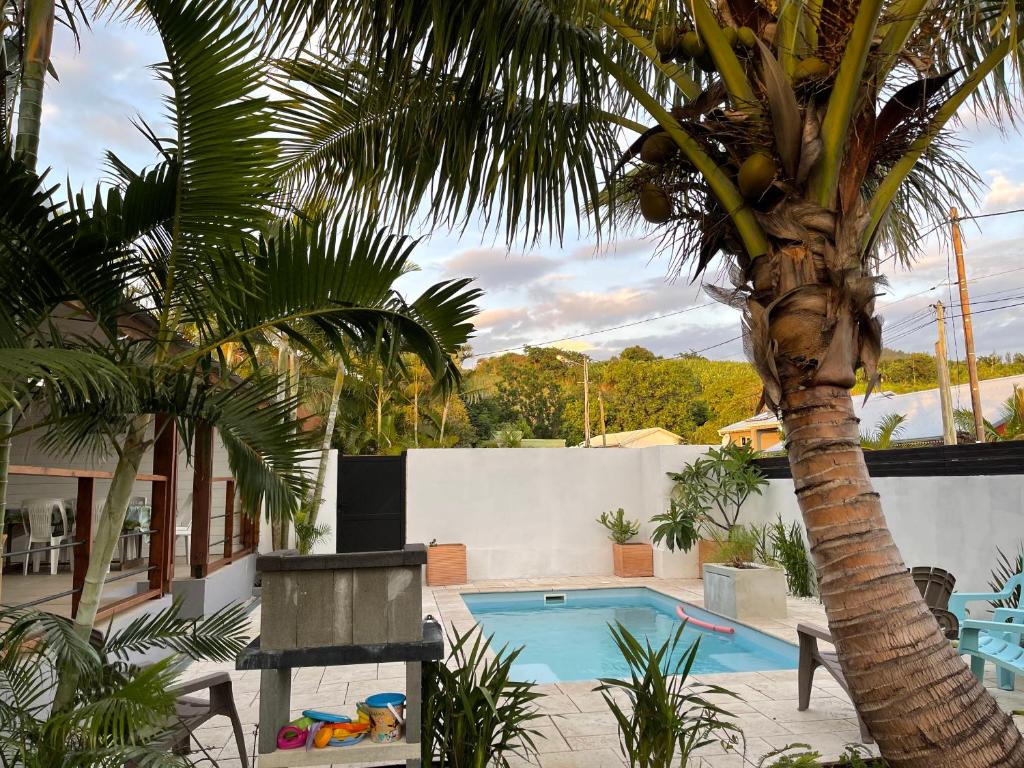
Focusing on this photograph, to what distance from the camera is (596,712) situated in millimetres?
4734

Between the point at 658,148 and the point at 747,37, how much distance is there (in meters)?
0.51

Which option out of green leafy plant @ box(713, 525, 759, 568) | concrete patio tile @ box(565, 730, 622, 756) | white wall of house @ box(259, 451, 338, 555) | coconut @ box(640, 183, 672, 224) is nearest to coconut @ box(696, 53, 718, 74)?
coconut @ box(640, 183, 672, 224)

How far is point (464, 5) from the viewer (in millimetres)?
2832

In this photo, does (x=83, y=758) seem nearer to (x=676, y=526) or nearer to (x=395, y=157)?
(x=395, y=157)

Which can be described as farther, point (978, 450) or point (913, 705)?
point (978, 450)

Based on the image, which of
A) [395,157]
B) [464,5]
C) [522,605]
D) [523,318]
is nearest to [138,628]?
[395,157]

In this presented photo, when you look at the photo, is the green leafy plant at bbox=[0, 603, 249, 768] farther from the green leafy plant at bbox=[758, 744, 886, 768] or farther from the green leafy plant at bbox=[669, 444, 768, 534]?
the green leafy plant at bbox=[669, 444, 768, 534]

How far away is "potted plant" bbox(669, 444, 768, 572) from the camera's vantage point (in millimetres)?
10648

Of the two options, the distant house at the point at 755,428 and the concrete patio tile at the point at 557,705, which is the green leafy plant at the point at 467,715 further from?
the distant house at the point at 755,428

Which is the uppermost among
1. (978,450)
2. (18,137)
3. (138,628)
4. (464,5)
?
(464,5)

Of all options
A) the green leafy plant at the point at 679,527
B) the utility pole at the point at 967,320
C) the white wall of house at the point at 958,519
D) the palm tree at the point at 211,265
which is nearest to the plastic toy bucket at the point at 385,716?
the palm tree at the point at 211,265

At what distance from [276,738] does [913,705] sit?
2.50 meters

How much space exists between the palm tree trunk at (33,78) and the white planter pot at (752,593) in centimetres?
774

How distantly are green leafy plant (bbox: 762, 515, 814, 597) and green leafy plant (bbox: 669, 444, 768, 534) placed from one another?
3.26ft
